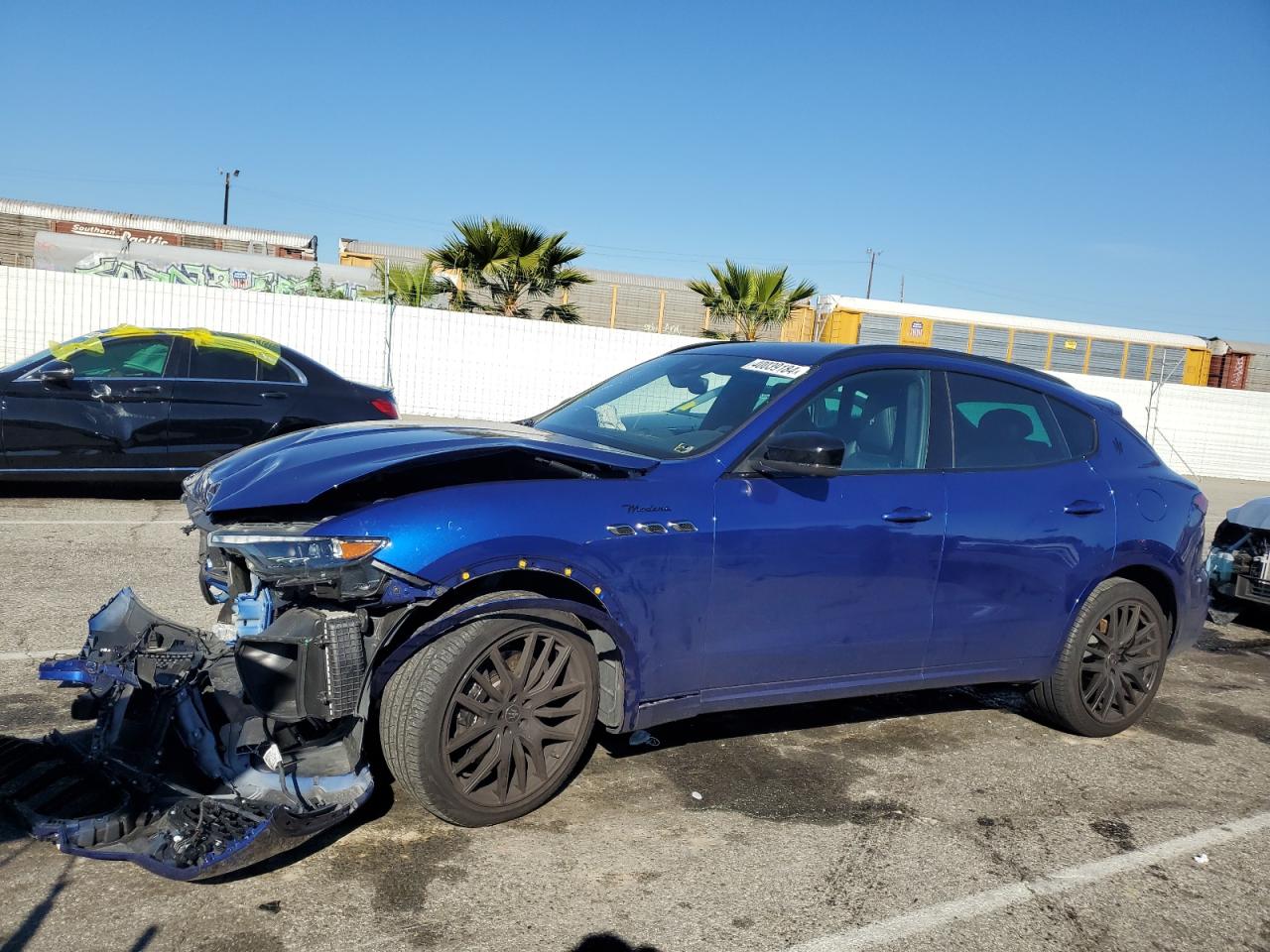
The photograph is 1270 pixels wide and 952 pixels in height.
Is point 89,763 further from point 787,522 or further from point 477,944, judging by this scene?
point 787,522

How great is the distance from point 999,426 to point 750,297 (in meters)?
18.2

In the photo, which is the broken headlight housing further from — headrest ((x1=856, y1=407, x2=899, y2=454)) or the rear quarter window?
the rear quarter window

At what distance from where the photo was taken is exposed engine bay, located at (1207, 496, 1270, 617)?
7.18 meters

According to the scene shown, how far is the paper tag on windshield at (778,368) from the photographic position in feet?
14.5

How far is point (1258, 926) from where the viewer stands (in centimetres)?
333

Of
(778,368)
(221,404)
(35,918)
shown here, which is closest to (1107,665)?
(778,368)

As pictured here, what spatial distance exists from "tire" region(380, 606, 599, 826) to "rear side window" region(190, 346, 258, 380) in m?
6.76

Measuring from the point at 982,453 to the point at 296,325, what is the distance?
50.6 feet

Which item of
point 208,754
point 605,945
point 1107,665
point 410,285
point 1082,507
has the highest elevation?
point 410,285

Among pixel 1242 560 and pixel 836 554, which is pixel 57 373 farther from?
pixel 1242 560

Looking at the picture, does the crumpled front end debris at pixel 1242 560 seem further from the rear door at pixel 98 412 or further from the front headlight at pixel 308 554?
the rear door at pixel 98 412

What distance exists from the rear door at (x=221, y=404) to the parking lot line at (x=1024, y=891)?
24.6 feet

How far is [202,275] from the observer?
69.4 ft

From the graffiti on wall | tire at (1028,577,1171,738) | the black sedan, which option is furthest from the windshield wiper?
the graffiti on wall
